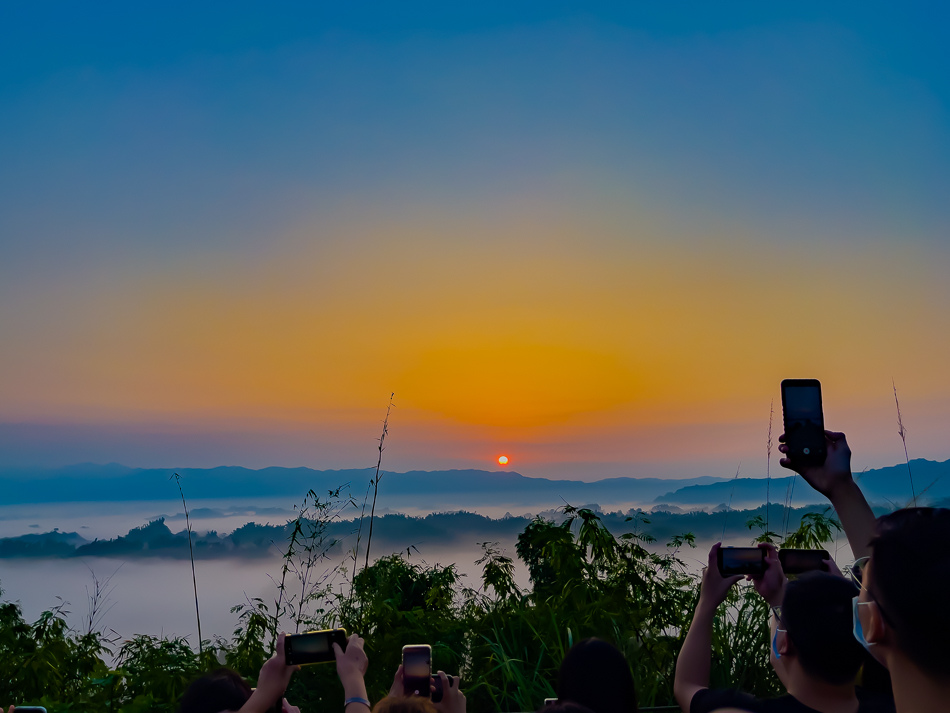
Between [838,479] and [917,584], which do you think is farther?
[838,479]

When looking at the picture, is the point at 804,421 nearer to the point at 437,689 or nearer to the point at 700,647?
the point at 700,647

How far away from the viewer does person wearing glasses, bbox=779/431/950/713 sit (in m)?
1.05

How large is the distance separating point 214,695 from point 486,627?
6.21ft

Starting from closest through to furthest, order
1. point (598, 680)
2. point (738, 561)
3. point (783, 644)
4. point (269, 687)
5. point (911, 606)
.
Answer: point (911, 606)
point (783, 644)
point (598, 680)
point (269, 687)
point (738, 561)

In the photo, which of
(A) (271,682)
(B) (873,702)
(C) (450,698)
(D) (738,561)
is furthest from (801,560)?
(A) (271,682)

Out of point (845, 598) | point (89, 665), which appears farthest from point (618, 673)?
point (89, 665)

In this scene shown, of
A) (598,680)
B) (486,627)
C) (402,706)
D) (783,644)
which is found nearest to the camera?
(402,706)

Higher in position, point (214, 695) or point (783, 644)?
point (783, 644)

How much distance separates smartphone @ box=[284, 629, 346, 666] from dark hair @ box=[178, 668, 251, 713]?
173mm

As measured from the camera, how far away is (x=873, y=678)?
1952mm

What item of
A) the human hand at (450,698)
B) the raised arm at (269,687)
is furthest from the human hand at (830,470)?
the raised arm at (269,687)

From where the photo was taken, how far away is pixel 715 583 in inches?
91.0

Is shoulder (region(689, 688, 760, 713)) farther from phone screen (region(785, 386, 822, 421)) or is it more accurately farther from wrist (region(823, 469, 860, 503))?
phone screen (region(785, 386, 822, 421))

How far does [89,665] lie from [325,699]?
1316 mm
